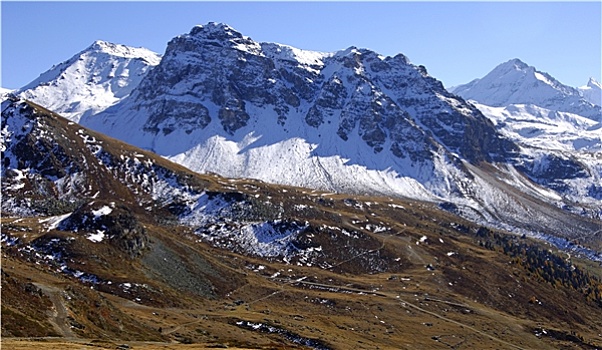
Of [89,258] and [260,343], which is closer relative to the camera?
[260,343]

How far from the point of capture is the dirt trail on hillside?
97750 mm

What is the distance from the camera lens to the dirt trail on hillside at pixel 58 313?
9775 centimetres

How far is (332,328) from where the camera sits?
16025cm

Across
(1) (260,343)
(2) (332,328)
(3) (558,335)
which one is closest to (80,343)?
(1) (260,343)

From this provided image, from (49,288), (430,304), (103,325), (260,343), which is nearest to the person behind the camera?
(103,325)

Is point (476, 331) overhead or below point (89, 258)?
below

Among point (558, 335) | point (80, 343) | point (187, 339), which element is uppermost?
point (80, 343)

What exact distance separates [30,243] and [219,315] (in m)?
60.9

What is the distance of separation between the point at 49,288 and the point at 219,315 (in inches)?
1808

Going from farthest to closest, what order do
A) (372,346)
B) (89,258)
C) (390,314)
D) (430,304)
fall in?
(430,304), (390,314), (89,258), (372,346)

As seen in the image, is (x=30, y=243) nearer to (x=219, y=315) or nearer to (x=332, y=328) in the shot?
(x=219, y=315)

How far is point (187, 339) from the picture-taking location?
399 feet

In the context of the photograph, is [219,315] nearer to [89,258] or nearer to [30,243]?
[89,258]

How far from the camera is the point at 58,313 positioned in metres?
106
